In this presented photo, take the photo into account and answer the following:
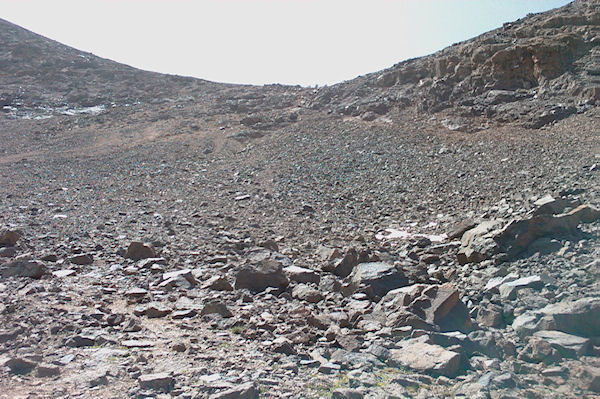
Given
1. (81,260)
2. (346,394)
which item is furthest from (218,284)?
(346,394)

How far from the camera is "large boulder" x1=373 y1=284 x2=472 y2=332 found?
15.3 feet

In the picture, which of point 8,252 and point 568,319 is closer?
point 568,319

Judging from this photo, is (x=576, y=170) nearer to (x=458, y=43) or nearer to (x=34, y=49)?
(x=458, y=43)

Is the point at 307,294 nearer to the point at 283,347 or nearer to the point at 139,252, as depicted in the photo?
the point at 283,347

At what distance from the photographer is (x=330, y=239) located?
9047mm

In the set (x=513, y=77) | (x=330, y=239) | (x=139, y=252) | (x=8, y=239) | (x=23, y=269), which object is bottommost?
(x=330, y=239)

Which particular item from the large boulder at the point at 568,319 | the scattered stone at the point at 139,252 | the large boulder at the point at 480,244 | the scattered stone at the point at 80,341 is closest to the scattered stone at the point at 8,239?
the scattered stone at the point at 139,252

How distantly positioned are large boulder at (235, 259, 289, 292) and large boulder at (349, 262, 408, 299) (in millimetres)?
840

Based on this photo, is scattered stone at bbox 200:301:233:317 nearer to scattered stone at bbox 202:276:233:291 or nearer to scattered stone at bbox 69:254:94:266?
scattered stone at bbox 202:276:233:291

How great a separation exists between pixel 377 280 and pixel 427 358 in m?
1.97

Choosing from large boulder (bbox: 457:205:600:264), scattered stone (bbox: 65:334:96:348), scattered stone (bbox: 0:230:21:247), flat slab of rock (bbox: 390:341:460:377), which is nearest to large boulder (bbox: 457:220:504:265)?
large boulder (bbox: 457:205:600:264)

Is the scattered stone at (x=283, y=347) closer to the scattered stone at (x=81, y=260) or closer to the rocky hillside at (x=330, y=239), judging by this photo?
the rocky hillside at (x=330, y=239)

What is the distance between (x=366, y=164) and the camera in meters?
14.3

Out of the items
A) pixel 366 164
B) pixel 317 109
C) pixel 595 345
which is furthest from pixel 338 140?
pixel 595 345
